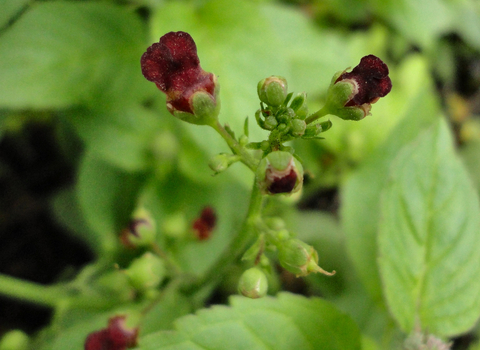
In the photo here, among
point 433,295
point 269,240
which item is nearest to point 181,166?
point 269,240

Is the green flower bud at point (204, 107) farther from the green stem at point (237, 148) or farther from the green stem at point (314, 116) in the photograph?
the green stem at point (314, 116)

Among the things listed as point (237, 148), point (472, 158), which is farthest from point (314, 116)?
point (472, 158)

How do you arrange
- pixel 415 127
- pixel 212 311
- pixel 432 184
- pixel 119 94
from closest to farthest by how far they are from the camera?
pixel 212 311, pixel 432 184, pixel 119 94, pixel 415 127

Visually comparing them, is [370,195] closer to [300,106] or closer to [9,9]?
[300,106]

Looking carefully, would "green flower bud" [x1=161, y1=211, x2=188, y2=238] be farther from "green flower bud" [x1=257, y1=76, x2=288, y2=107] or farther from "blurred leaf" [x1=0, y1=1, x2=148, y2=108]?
"green flower bud" [x1=257, y1=76, x2=288, y2=107]

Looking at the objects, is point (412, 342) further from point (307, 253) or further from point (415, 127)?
point (415, 127)

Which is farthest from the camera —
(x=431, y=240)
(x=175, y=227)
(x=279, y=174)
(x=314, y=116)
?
(x=175, y=227)
